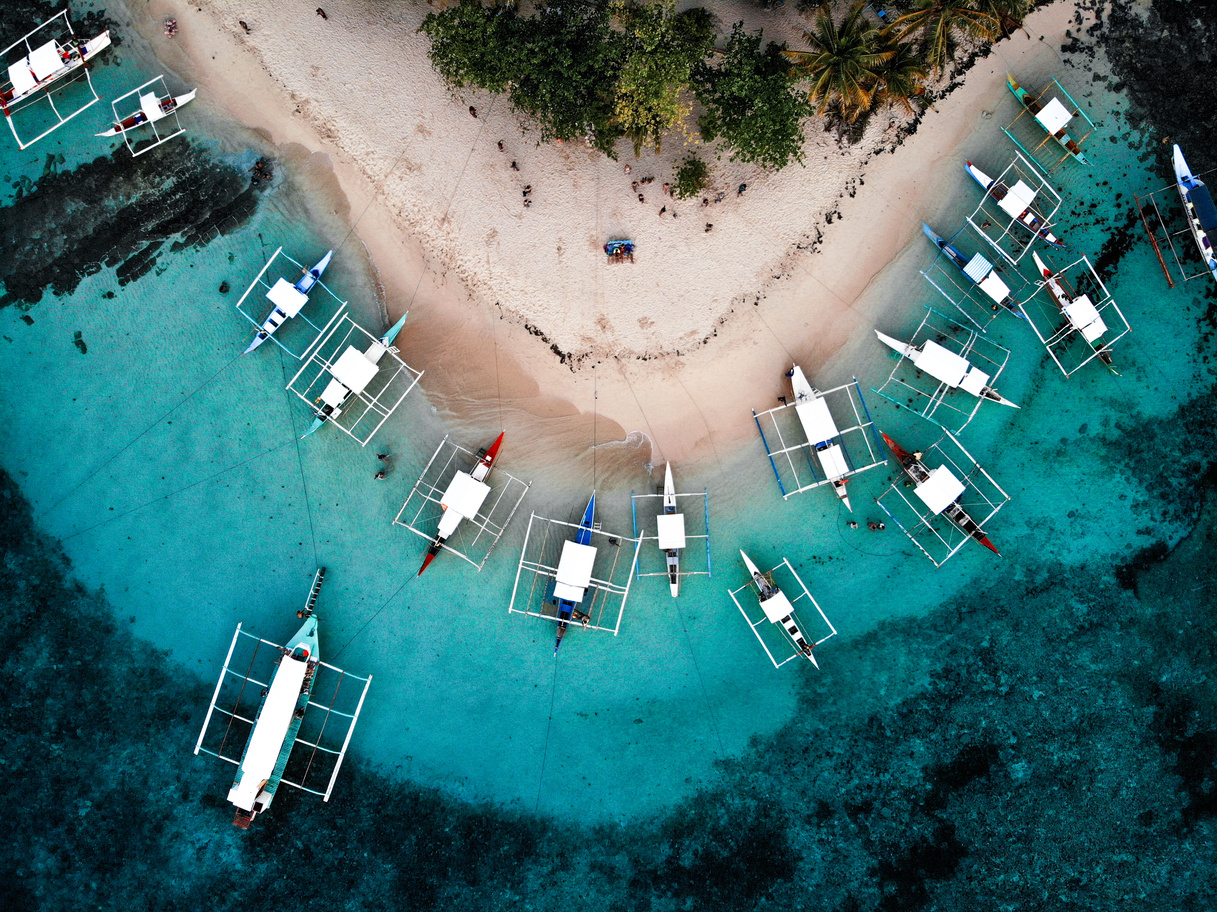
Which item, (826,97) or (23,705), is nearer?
(826,97)

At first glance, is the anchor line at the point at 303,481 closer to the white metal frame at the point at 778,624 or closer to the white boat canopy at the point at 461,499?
the white boat canopy at the point at 461,499

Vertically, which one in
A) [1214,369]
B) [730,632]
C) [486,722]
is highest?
[1214,369]

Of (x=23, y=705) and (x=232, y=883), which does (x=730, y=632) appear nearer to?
(x=232, y=883)

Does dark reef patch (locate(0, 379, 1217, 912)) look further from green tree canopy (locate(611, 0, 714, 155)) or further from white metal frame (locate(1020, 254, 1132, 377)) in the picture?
green tree canopy (locate(611, 0, 714, 155))

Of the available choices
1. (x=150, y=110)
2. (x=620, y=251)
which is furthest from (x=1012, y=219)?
(x=150, y=110)

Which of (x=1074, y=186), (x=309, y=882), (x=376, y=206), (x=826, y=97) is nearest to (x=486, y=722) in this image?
(x=309, y=882)

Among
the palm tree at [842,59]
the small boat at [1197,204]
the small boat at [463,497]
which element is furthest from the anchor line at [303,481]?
the small boat at [1197,204]

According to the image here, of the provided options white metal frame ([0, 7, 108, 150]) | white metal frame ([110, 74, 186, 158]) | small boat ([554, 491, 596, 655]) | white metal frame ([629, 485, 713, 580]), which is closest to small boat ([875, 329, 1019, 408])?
white metal frame ([629, 485, 713, 580])
